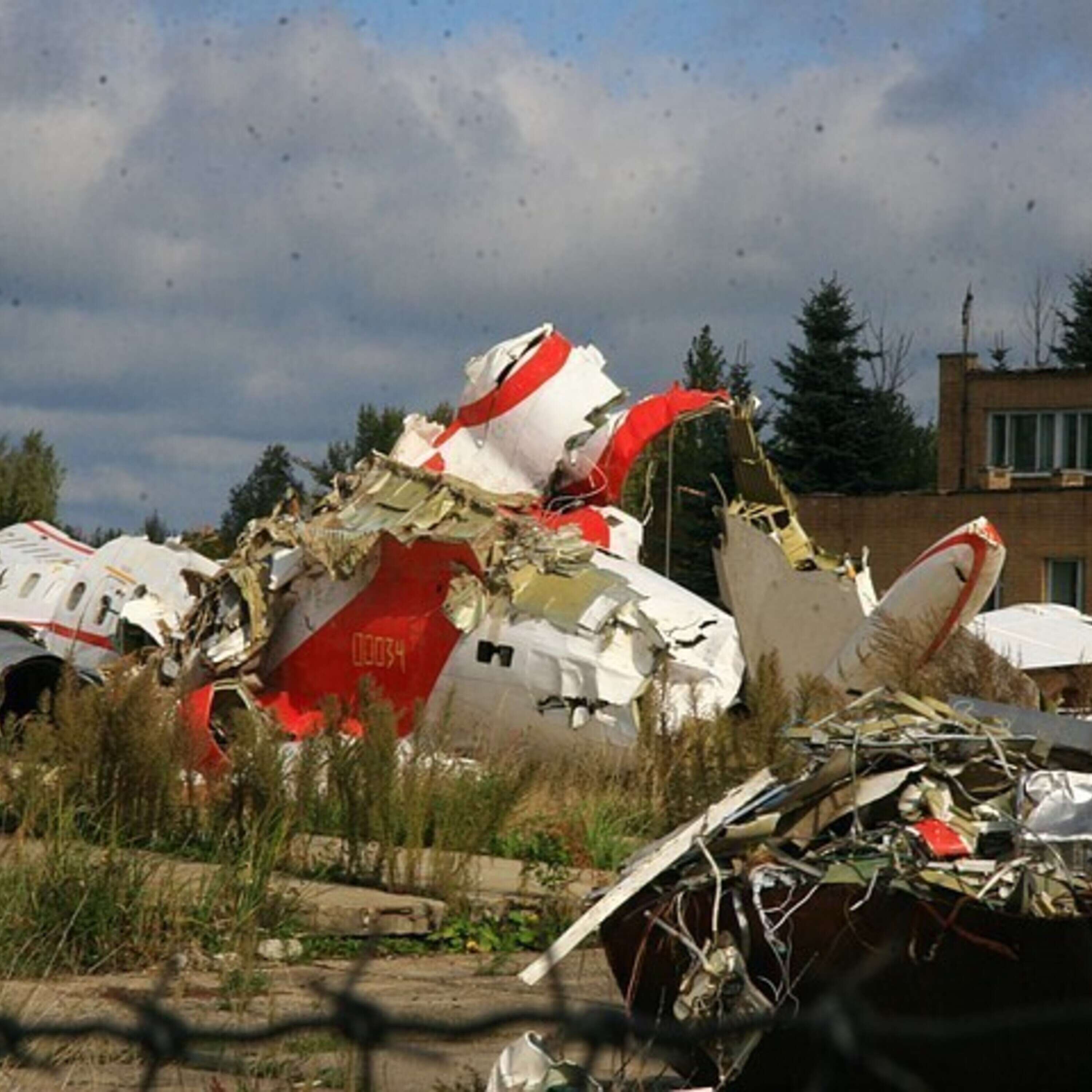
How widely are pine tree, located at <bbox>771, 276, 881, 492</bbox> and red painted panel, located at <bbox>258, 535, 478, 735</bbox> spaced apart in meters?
35.5

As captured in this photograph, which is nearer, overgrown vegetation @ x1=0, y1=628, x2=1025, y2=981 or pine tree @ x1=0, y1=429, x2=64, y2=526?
overgrown vegetation @ x1=0, y1=628, x2=1025, y2=981

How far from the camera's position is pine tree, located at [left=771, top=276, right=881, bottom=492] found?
54.7 meters

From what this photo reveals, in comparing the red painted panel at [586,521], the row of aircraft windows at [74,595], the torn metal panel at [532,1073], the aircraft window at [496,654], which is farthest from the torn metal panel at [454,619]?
the torn metal panel at [532,1073]

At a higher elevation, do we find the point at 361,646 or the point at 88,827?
the point at 361,646

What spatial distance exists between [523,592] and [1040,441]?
33052 mm

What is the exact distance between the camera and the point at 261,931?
34.4ft

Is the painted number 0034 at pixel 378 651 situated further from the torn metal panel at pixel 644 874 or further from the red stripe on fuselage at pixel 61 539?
the torn metal panel at pixel 644 874

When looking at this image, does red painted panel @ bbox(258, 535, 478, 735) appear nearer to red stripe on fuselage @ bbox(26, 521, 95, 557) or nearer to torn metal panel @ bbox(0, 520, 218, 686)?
torn metal panel @ bbox(0, 520, 218, 686)

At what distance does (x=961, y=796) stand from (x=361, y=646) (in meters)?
12.3

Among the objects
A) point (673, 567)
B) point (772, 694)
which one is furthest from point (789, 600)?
point (673, 567)

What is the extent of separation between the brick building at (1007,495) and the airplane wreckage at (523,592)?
23726 millimetres

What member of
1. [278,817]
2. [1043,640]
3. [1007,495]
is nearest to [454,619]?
[278,817]

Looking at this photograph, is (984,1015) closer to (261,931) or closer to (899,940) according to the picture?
(899,940)

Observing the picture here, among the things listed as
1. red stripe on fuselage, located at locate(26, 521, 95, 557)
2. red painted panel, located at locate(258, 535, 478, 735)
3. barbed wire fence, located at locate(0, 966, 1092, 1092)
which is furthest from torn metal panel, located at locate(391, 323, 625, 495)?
barbed wire fence, located at locate(0, 966, 1092, 1092)
